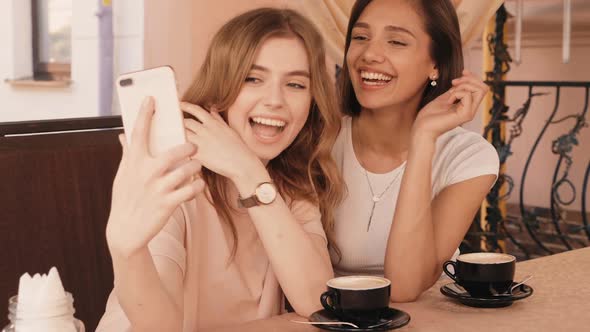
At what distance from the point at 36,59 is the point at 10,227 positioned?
2.60 meters

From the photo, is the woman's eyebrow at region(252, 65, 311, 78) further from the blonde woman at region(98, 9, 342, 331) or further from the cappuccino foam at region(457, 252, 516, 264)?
the cappuccino foam at region(457, 252, 516, 264)

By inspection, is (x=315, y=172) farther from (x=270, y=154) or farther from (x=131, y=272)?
(x=131, y=272)

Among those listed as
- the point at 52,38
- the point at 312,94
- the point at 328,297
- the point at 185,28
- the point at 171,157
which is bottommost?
the point at 328,297

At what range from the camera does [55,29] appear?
395cm

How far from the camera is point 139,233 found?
96 centimetres

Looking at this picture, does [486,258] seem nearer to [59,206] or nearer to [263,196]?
[263,196]

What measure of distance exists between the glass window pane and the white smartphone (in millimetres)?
3083

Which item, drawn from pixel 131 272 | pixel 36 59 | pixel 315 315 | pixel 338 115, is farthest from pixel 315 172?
pixel 36 59

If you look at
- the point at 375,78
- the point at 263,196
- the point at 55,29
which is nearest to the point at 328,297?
the point at 263,196

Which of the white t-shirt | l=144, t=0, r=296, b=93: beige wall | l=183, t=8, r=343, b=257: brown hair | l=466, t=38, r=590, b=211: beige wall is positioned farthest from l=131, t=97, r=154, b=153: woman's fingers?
l=466, t=38, r=590, b=211: beige wall

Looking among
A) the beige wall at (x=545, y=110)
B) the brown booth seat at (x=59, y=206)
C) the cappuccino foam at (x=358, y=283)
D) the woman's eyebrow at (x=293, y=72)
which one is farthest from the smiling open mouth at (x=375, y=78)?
the beige wall at (x=545, y=110)

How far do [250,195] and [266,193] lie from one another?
27mm

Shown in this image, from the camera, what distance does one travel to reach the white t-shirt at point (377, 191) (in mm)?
1774

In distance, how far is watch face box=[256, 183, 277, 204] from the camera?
52.3 inches
